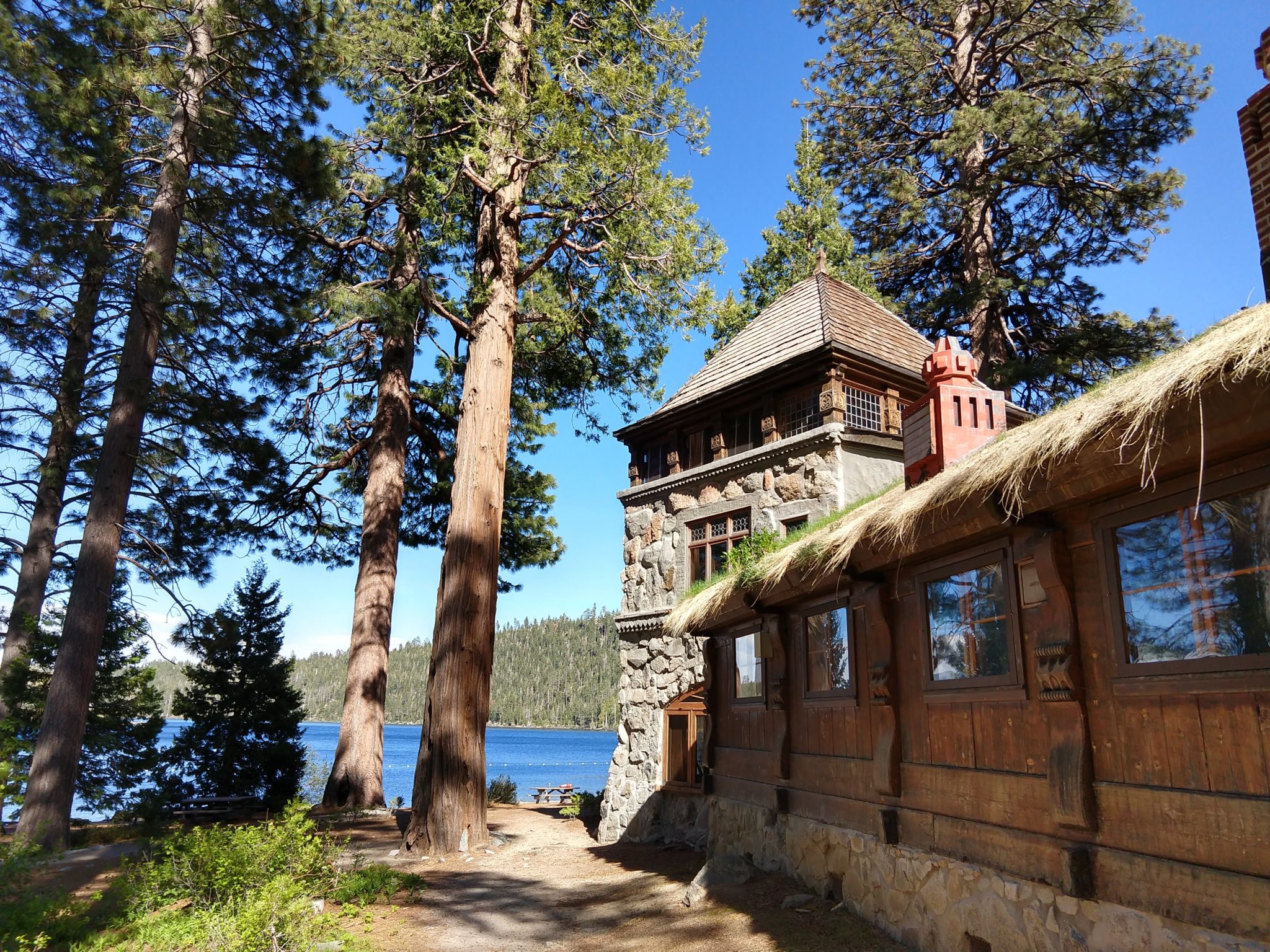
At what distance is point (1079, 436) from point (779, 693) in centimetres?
575

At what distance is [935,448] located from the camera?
25.6ft

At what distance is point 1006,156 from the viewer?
20.3 meters

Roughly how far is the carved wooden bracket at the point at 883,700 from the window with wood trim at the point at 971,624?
20.7 inches

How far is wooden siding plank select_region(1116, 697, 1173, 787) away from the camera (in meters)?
4.75

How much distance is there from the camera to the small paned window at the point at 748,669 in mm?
10773

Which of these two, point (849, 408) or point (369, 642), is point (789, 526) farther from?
point (369, 642)

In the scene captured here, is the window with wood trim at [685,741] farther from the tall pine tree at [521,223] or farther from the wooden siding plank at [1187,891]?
the wooden siding plank at [1187,891]

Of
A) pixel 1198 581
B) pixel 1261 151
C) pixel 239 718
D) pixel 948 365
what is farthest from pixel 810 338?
pixel 239 718

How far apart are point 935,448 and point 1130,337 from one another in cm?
1482

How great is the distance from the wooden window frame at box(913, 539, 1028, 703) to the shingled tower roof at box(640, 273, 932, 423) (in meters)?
7.59

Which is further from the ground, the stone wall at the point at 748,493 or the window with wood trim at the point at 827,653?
the stone wall at the point at 748,493

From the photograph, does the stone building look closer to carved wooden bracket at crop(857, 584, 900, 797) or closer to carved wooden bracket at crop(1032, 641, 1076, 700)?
carved wooden bracket at crop(857, 584, 900, 797)

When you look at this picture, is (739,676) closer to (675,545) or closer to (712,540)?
(712,540)

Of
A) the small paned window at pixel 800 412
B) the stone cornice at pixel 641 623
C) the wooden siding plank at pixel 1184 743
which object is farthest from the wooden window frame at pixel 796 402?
the wooden siding plank at pixel 1184 743
